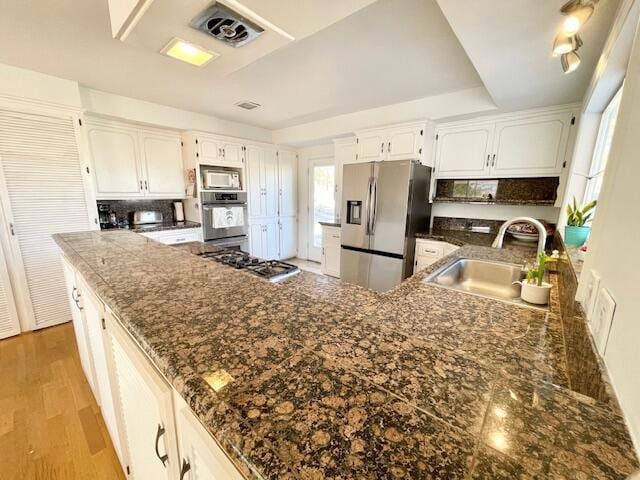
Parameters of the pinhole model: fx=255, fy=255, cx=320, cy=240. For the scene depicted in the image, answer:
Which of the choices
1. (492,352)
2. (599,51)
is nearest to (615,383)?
(492,352)

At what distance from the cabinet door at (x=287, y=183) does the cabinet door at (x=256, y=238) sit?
54cm

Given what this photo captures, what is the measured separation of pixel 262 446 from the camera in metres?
0.34

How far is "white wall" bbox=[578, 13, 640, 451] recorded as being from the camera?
414 millimetres

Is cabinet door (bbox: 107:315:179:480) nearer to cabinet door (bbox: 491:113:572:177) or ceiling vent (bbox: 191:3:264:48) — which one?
ceiling vent (bbox: 191:3:264:48)

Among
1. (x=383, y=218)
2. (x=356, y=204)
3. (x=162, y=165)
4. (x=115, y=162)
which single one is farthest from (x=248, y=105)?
(x=383, y=218)

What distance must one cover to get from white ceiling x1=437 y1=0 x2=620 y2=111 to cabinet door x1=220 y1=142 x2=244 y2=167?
3.18 meters

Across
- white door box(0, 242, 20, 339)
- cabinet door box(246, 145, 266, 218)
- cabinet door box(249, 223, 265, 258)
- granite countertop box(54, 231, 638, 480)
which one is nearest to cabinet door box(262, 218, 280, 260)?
cabinet door box(249, 223, 265, 258)

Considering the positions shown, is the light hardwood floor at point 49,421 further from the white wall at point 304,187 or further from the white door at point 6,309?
the white wall at point 304,187

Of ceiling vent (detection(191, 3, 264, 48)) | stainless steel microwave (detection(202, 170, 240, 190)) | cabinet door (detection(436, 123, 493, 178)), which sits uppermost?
ceiling vent (detection(191, 3, 264, 48))

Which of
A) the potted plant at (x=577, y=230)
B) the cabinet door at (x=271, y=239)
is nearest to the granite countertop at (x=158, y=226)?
the cabinet door at (x=271, y=239)

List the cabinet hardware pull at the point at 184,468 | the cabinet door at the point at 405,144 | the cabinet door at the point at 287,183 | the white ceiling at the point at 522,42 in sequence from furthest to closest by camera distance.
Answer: the cabinet door at the point at 287,183
the cabinet door at the point at 405,144
the white ceiling at the point at 522,42
the cabinet hardware pull at the point at 184,468

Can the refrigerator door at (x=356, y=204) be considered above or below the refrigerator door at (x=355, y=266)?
above

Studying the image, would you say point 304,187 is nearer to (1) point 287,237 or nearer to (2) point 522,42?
(1) point 287,237

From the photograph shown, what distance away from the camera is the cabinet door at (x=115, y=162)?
290 centimetres
